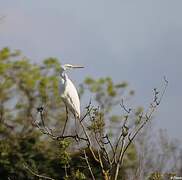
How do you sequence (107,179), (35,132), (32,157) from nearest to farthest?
(107,179)
(32,157)
(35,132)

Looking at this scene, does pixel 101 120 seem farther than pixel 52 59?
No

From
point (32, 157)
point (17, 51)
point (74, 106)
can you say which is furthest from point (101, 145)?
point (17, 51)

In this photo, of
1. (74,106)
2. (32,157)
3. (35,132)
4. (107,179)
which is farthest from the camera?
(35,132)

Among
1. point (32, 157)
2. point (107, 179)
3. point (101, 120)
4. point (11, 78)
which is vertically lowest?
point (107, 179)

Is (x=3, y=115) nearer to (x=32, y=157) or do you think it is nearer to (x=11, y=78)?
(x=11, y=78)

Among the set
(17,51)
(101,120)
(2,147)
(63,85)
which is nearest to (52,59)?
(17,51)

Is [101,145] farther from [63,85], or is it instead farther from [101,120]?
[63,85]

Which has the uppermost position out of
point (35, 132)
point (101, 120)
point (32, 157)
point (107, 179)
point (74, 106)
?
point (35, 132)

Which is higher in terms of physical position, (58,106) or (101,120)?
(58,106)

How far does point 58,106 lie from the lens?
13023mm

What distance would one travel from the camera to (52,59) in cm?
1342

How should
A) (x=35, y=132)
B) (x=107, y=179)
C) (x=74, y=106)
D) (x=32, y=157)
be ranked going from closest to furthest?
(x=107, y=179) < (x=74, y=106) < (x=32, y=157) < (x=35, y=132)

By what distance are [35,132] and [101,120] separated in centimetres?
843

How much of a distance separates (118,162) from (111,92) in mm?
8418
